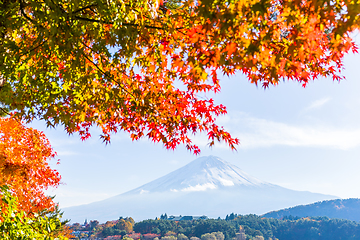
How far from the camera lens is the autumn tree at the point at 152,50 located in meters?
2.81

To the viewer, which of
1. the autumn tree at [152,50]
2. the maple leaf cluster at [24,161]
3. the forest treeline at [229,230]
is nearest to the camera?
the autumn tree at [152,50]

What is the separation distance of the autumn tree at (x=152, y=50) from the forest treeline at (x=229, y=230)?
8131 cm

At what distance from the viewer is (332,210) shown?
512 ft

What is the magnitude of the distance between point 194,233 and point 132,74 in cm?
9084

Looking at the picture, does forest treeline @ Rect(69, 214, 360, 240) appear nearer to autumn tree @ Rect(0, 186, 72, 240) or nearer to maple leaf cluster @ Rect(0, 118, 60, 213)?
maple leaf cluster @ Rect(0, 118, 60, 213)

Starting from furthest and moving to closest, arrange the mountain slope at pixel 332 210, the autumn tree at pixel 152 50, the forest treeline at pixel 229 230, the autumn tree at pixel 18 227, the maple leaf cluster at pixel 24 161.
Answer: the mountain slope at pixel 332 210, the forest treeline at pixel 229 230, the maple leaf cluster at pixel 24 161, the autumn tree at pixel 18 227, the autumn tree at pixel 152 50

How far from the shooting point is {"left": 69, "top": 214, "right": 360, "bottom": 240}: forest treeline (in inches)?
3243

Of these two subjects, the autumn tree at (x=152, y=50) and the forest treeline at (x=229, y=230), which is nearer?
the autumn tree at (x=152, y=50)

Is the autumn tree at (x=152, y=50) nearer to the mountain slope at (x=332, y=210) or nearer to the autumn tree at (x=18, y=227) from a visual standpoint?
the autumn tree at (x=18, y=227)

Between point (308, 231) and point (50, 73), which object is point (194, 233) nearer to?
point (308, 231)

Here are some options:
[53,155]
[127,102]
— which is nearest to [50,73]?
[127,102]

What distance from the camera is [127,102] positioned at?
6.00m

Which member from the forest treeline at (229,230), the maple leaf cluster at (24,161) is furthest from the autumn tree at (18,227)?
the forest treeline at (229,230)

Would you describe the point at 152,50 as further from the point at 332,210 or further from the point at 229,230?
the point at 332,210
